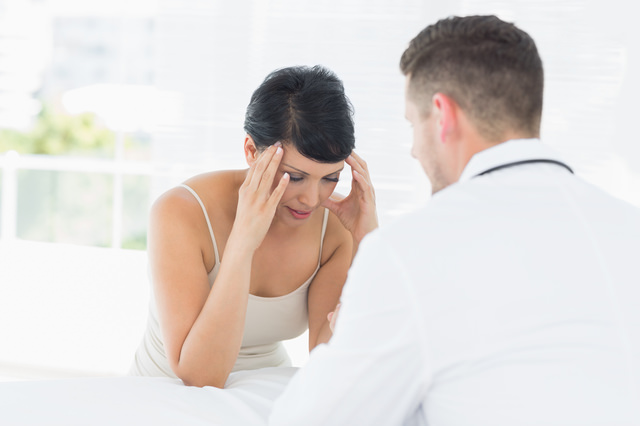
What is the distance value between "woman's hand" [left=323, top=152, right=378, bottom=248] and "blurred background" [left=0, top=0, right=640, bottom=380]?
4.75 ft

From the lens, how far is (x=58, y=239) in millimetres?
4340

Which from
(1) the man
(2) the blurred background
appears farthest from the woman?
(2) the blurred background

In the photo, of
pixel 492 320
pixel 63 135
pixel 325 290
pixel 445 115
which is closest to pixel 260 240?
pixel 325 290

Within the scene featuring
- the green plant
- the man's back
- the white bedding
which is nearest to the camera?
the man's back

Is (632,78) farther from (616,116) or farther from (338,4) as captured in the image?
(338,4)

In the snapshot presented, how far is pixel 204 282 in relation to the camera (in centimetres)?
171

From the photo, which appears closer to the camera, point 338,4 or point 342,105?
point 342,105

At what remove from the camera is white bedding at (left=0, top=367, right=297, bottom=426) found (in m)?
1.25

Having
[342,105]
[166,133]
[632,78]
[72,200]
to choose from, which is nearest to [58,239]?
[72,200]

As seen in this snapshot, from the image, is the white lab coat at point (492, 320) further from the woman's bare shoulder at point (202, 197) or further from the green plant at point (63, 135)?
the green plant at point (63, 135)

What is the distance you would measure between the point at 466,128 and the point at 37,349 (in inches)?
143

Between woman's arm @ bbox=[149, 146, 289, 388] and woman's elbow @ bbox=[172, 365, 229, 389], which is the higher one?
woman's arm @ bbox=[149, 146, 289, 388]

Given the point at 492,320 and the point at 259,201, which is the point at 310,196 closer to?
the point at 259,201

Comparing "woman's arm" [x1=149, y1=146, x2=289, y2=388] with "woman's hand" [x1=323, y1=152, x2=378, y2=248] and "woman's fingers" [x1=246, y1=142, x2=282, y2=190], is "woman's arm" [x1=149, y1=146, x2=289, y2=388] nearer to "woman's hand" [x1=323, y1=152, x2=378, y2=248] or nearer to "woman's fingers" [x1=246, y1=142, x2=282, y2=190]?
"woman's fingers" [x1=246, y1=142, x2=282, y2=190]
